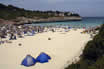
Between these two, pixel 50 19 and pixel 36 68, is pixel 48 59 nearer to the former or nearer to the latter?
pixel 36 68

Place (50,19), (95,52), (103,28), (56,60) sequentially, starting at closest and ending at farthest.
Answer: (95,52)
(56,60)
(103,28)
(50,19)

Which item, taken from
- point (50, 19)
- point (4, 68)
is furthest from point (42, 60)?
point (50, 19)

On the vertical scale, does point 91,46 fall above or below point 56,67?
above

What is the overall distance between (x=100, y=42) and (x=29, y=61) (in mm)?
4220

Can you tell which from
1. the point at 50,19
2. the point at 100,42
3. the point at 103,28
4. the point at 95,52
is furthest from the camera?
the point at 50,19

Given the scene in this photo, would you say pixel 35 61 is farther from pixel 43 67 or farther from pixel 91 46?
pixel 91 46

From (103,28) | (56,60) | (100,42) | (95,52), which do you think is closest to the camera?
(95,52)

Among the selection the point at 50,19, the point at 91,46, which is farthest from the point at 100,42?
the point at 50,19

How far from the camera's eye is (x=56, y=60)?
793 cm

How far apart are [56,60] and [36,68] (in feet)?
5.39

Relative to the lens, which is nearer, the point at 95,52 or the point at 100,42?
the point at 95,52

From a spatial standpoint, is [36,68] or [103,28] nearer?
[36,68]

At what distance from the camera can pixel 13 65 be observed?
23.8 feet

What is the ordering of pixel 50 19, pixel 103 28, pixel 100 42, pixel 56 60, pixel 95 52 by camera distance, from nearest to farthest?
pixel 95 52 < pixel 100 42 < pixel 56 60 < pixel 103 28 < pixel 50 19
